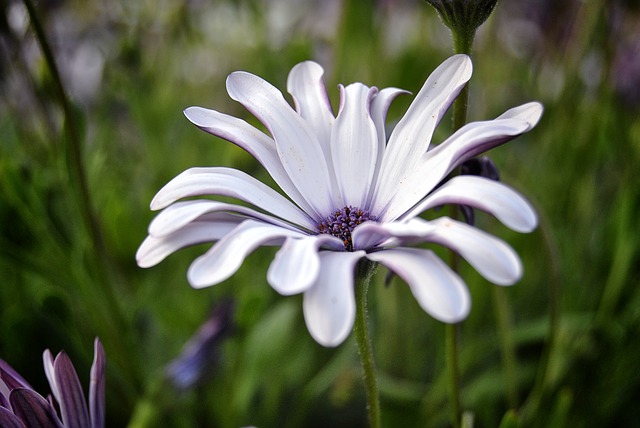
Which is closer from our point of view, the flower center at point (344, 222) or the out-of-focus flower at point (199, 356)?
the flower center at point (344, 222)

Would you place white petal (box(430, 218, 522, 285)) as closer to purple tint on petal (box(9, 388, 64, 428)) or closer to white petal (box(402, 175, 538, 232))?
white petal (box(402, 175, 538, 232))

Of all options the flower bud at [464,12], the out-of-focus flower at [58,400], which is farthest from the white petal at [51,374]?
the flower bud at [464,12]

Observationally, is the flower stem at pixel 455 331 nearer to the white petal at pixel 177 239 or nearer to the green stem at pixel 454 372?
the green stem at pixel 454 372

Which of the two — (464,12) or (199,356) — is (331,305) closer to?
(464,12)

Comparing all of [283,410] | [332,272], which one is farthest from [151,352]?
[332,272]

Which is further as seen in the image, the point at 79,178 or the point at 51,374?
the point at 79,178

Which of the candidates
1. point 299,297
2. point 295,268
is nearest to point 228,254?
point 295,268

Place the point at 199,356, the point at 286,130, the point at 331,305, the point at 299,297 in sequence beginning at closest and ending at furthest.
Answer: the point at 331,305
the point at 286,130
the point at 199,356
the point at 299,297

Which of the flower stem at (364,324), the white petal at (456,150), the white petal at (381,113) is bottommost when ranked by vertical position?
the flower stem at (364,324)
